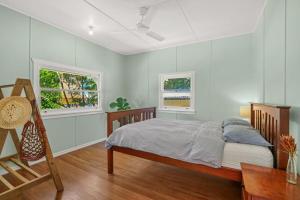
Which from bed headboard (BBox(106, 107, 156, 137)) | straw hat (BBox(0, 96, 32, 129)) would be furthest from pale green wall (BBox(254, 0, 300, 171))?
straw hat (BBox(0, 96, 32, 129))

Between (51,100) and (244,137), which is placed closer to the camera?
(244,137)

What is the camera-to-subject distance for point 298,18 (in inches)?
52.6

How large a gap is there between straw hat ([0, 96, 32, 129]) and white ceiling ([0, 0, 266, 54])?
5.28 ft

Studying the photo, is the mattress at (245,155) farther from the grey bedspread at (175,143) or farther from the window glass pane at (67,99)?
the window glass pane at (67,99)

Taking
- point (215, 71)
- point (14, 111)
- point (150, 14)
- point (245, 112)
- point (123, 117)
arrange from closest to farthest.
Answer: point (14, 111)
point (150, 14)
point (123, 117)
point (245, 112)
point (215, 71)

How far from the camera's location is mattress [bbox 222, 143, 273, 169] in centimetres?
150

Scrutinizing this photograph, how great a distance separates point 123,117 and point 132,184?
1.15 meters

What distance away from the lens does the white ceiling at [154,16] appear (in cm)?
236

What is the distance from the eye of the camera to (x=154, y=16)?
9.04 feet

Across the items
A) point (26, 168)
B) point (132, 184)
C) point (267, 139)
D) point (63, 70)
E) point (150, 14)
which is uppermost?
point (150, 14)

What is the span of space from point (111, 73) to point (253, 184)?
4191mm


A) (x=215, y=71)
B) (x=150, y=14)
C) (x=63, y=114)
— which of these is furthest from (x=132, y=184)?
(x=215, y=71)

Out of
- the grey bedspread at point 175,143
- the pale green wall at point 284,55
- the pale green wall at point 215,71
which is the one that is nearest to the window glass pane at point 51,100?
the grey bedspread at point 175,143

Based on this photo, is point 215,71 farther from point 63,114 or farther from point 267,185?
point 63,114
